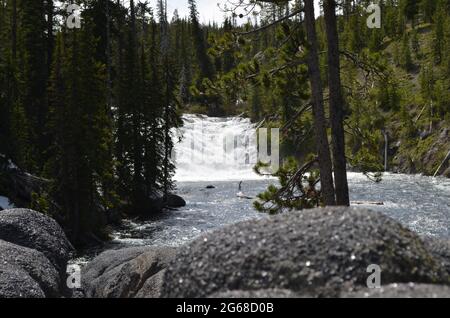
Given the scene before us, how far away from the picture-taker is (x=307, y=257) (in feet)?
14.5

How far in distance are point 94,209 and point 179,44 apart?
280 ft

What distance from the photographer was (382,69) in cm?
1047

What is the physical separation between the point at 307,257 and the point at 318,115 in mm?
6162

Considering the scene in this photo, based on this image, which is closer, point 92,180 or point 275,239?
point 275,239

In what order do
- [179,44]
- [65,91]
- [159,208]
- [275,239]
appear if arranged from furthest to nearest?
[179,44] < [159,208] < [65,91] < [275,239]

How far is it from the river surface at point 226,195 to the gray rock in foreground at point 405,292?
5974 mm

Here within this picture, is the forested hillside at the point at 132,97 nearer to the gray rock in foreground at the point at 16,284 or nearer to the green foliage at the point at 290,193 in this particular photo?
the green foliage at the point at 290,193

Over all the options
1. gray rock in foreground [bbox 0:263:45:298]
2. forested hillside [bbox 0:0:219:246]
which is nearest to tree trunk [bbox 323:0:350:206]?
gray rock in foreground [bbox 0:263:45:298]

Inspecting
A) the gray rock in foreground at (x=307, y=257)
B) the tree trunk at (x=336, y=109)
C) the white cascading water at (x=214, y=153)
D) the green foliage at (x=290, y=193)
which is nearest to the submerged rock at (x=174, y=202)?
the white cascading water at (x=214, y=153)

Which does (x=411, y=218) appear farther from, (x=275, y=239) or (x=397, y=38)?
(x=397, y=38)

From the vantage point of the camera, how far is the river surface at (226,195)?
25875 mm

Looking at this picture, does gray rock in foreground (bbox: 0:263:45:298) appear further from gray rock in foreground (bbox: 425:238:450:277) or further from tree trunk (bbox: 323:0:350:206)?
gray rock in foreground (bbox: 425:238:450:277)

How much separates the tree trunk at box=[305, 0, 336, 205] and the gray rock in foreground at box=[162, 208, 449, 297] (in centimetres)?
524
